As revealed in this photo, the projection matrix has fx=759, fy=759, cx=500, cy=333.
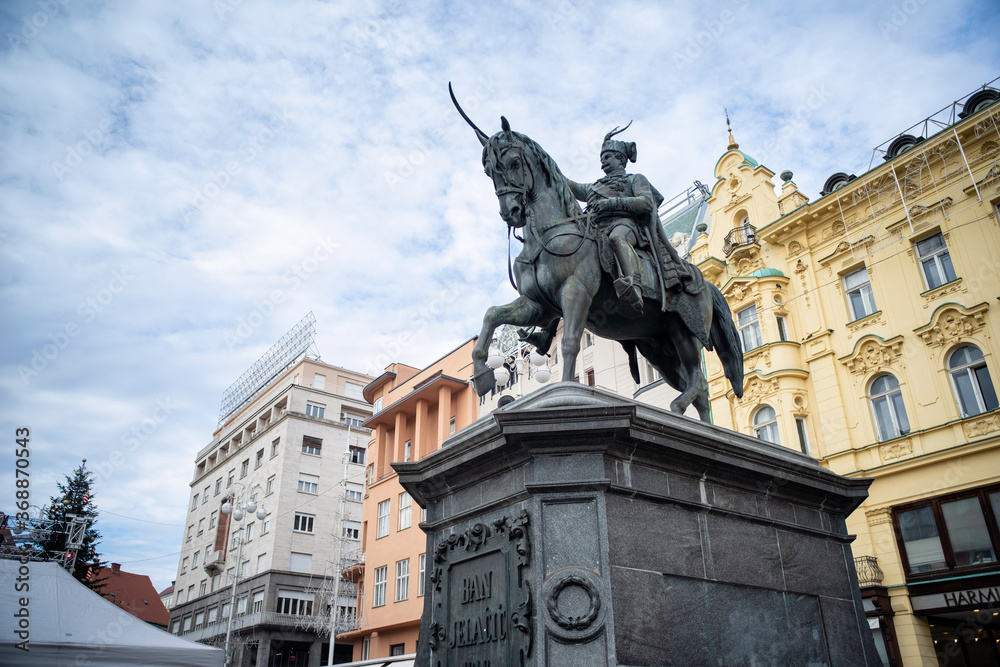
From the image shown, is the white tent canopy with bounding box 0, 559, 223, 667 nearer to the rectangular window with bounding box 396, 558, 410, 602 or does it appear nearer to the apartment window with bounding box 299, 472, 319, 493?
the rectangular window with bounding box 396, 558, 410, 602

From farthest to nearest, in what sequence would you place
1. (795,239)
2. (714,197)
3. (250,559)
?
(250,559), (714,197), (795,239)

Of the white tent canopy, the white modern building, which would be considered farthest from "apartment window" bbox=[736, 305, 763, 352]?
the white modern building

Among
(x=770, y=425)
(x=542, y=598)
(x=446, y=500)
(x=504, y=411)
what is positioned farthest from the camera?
(x=770, y=425)

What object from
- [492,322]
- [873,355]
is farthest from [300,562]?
[492,322]

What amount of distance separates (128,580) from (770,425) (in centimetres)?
7356

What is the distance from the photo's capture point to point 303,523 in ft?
187

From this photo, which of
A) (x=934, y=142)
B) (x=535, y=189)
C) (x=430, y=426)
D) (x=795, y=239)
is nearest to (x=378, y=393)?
(x=430, y=426)

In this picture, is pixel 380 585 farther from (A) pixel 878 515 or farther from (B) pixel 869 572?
(A) pixel 878 515

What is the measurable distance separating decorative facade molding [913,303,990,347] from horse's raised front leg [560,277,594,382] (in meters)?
19.4

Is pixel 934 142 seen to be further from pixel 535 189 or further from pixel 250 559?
pixel 250 559

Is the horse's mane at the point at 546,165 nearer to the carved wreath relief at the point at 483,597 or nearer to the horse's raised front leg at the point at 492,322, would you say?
the horse's raised front leg at the point at 492,322

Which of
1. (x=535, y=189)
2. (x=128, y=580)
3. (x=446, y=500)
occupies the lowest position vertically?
(x=446, y=500)

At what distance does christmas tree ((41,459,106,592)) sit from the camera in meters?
28.8

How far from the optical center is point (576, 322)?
6812 millimetres
